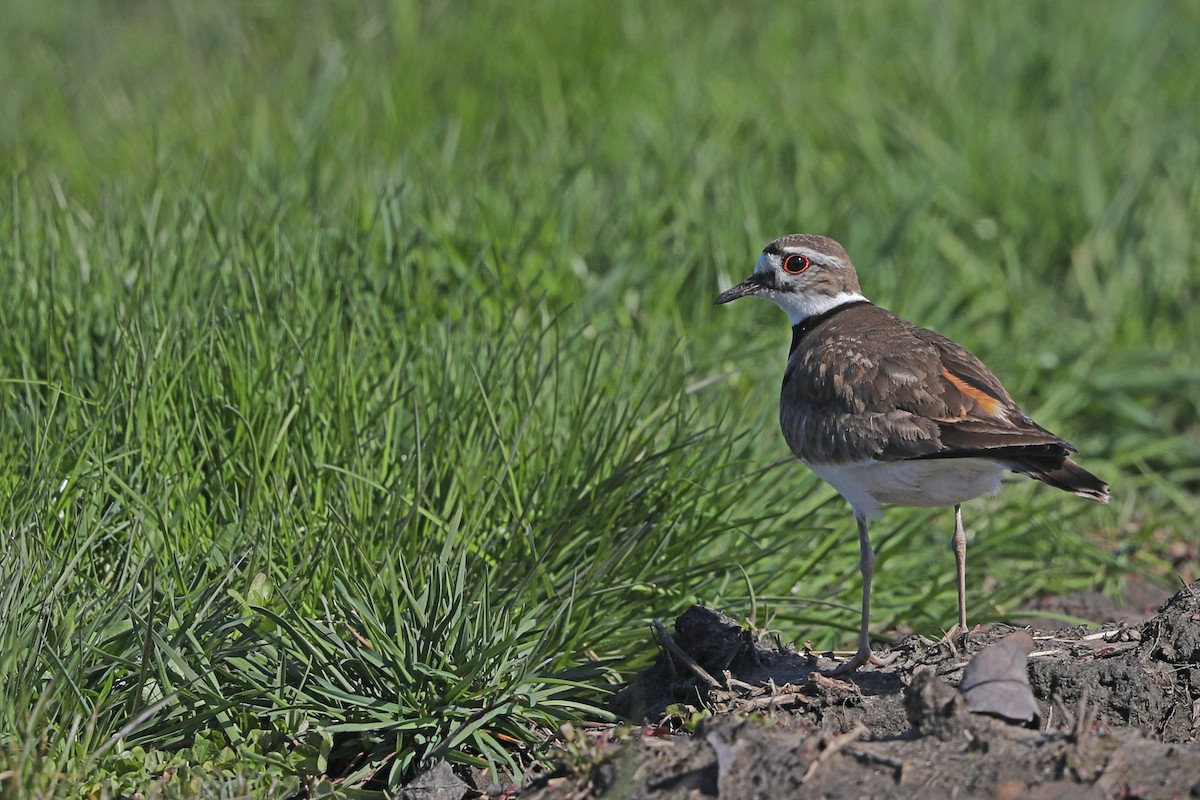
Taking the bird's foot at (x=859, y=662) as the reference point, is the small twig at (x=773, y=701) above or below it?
above

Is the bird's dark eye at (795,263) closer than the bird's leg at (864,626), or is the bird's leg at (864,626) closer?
the bird's leg at (864,626)

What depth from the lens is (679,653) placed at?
4.15m

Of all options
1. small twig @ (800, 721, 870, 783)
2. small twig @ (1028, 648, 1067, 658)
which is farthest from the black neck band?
small twig @ (800, 721, 870, 783)

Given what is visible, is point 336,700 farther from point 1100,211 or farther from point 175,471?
point 1100,211

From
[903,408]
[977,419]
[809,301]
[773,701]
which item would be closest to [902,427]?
[903,408]

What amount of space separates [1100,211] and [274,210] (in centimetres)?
446

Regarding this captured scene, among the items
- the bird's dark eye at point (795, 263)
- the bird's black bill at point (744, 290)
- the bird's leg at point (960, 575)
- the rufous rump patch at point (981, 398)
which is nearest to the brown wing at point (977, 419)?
the rufous rump patch at point (981, 398)

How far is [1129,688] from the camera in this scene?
147 inches

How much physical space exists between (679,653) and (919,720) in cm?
90

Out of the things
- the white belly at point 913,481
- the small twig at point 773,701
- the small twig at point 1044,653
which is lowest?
the small twig at point 773,701

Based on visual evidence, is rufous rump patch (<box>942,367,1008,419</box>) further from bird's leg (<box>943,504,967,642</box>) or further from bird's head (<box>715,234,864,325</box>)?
bird's head (<box>715,234,864,325</box>)

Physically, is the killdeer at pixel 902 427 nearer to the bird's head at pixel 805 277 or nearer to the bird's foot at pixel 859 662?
Result: the bird's foot at pixel 859 662

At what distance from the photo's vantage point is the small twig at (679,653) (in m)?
4.05

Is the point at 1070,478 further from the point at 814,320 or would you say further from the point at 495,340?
the point at 495,340
